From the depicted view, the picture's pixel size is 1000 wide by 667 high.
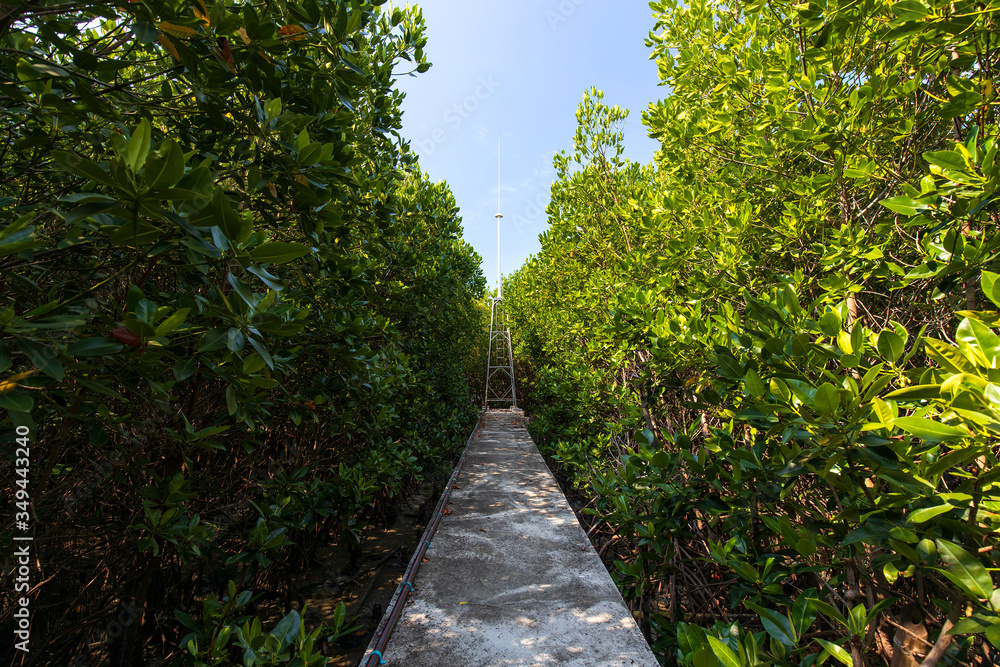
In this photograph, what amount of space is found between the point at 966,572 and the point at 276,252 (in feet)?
5.88

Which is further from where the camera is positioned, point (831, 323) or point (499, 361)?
point (499, 361)

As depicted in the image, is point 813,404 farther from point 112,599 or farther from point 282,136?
point 112,599

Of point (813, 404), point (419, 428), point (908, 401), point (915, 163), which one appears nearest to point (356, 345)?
point (813, 404)

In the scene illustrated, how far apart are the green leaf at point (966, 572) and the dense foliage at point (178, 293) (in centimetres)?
171

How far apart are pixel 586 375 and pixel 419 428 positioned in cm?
302

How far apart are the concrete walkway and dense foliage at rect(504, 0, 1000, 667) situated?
490 mm

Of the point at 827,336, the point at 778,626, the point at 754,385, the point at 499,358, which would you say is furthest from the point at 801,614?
the point at 499,358

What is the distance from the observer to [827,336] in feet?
4.05

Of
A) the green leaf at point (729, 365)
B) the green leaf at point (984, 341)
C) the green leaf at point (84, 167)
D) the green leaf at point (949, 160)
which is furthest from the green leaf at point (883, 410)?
the green leaf at point (84, 167)

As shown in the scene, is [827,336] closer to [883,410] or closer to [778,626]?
[883,410]

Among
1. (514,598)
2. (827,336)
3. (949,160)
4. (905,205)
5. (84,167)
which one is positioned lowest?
(514,598)

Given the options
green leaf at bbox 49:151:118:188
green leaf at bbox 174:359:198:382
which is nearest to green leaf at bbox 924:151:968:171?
green leaf at bbox 49:151:118:188

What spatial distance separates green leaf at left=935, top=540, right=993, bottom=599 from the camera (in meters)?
0.82

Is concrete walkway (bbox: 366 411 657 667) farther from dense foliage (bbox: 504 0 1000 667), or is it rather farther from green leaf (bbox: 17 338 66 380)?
green leaf (bbox: 17 338 66 380)
